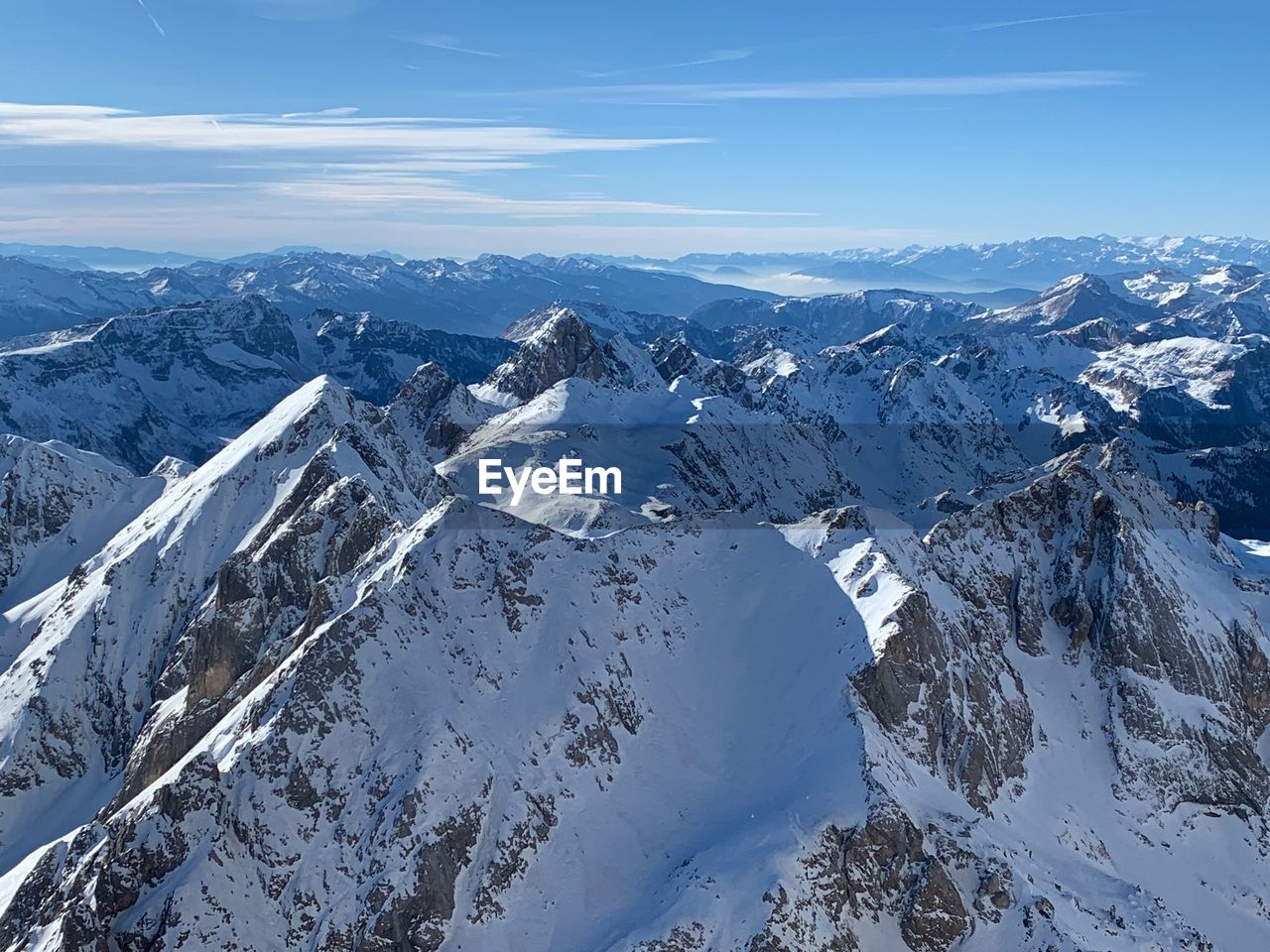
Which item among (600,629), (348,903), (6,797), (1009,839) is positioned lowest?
(6,797)

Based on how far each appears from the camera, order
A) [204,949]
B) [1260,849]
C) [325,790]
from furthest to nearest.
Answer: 1. [1260,849]
2. [325,790]
3. [204,949]

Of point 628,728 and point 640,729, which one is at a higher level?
point 628,728

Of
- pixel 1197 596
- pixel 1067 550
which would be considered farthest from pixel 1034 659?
pixel 1197 596

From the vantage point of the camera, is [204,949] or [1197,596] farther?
[1197,596]

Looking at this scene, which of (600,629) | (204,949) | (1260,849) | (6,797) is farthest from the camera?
(6,797)

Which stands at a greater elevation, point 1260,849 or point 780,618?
point 780,618

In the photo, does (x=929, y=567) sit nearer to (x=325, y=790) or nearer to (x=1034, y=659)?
(x=1034, y=659)

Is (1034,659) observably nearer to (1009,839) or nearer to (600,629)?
(1009,839)

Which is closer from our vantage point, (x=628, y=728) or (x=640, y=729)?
(x=628, y=728)

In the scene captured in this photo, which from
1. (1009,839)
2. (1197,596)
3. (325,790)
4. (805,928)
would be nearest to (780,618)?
(1009,839)
